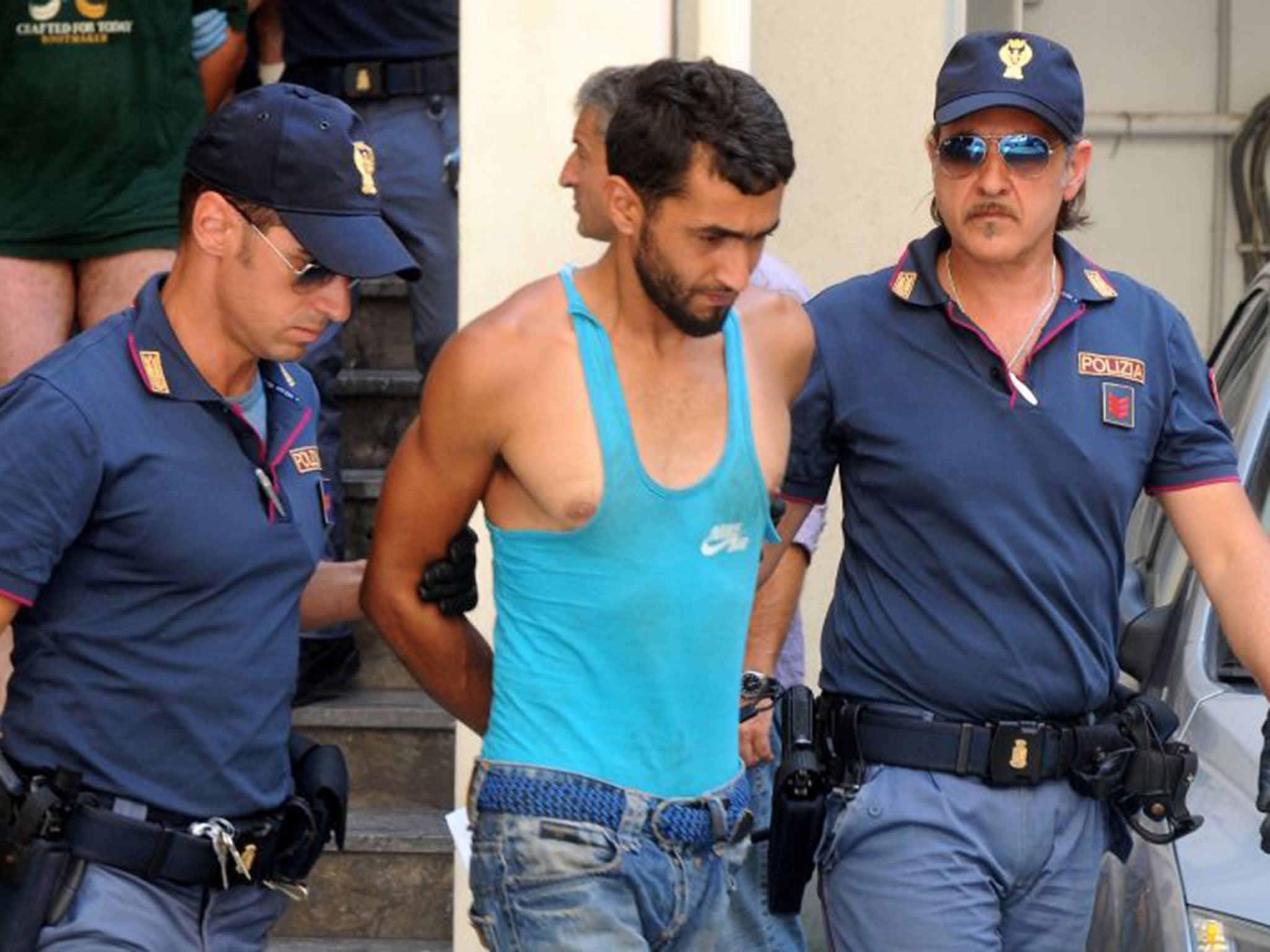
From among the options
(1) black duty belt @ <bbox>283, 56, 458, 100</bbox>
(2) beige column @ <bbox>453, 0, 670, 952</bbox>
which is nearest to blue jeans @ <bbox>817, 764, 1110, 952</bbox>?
(2) beige column @ <bbox>453, 0, 670, 952</bbox>

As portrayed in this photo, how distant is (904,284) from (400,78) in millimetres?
2761

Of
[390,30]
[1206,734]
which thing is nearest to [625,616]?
[1206,734]

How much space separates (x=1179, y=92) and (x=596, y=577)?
7313 mm

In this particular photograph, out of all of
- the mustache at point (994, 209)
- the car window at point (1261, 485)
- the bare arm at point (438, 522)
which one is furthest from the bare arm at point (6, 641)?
the car window at point (1261, 485)

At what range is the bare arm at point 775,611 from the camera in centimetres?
459

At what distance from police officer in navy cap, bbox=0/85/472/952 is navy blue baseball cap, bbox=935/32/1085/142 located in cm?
109

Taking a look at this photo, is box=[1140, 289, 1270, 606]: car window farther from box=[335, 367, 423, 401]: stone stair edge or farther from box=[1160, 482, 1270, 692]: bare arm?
box=[335, 367, 423, 401]: stone stair edge

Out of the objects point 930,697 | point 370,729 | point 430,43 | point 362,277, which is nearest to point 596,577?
point 362,277

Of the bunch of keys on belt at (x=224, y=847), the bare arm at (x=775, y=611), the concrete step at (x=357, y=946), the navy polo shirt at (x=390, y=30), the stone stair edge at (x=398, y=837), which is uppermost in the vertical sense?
the navy polo shirt at (x=390, y=30)

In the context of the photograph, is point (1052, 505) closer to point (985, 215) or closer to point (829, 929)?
point (985, 215)

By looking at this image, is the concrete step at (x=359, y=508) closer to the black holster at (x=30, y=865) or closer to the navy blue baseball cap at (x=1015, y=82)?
the navy blue baseball cap at (x=1015, y=82)

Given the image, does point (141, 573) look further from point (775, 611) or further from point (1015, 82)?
point (1015, 82)

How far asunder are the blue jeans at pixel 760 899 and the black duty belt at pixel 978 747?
0.82ft

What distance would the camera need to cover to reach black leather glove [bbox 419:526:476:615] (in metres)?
3.97
